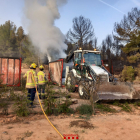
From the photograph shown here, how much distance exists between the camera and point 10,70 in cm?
1017

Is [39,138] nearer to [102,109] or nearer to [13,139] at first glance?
[13,139]

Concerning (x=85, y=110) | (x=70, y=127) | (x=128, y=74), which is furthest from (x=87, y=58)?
(x=128, y=74)

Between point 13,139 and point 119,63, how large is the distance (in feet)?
74.1

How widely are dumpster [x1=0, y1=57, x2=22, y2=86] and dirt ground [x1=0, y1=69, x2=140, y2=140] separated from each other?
19.4ft

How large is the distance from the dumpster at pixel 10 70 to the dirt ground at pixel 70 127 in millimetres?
5922

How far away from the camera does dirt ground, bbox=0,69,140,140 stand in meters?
3.26

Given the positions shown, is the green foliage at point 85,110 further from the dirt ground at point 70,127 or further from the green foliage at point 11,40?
the green foliage at point 11,40

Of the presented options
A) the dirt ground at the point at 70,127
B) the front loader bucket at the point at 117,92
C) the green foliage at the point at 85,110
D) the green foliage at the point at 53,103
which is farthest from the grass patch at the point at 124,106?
the green foliage at the point at 53,103

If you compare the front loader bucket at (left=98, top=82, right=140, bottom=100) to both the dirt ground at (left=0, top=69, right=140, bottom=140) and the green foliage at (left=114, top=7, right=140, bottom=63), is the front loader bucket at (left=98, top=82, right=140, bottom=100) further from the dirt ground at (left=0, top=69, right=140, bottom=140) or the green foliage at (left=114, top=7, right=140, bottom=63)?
the green foliage at (left=114, top=7, right=140, bottom=63)

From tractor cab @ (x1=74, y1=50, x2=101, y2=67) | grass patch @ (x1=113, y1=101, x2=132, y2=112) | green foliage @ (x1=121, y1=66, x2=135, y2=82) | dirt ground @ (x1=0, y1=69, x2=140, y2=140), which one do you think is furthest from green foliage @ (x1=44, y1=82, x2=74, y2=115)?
green foliage @ (x1=121, y1=66, x2=135, y2=82)

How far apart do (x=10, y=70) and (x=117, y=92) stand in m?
7.08

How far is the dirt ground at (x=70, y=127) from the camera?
3264 mm

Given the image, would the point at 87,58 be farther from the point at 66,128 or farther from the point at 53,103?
the point at 66,128

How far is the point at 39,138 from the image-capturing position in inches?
123
